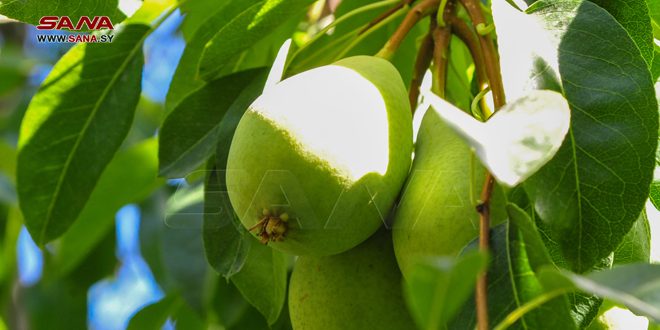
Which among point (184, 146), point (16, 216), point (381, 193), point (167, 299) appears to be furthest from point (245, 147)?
point (16, 216)

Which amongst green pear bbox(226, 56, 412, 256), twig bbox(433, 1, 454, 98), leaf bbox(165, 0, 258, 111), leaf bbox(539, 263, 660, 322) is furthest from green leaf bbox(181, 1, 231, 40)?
leaf bbox(539, 263, 660, 322)

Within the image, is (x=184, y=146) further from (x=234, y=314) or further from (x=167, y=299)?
(x=167, y=299)

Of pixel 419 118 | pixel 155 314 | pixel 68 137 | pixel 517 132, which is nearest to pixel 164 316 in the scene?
pixel 155 314

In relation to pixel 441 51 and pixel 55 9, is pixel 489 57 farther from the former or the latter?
pixel 55 9

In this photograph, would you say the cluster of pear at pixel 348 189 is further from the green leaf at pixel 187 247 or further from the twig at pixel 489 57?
the green leaf at pixel 187 247

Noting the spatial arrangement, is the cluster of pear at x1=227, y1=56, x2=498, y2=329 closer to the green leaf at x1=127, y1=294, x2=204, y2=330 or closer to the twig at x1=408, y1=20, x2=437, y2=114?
the twig at x1=408, y1=20, x2=437, y2=114

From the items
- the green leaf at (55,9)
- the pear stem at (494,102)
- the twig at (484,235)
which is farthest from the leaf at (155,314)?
the twig at (484,235)

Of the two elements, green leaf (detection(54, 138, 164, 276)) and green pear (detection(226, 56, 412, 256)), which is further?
green leaf (detection(54, 138, 164, 276))
